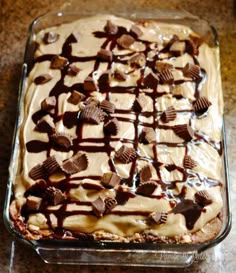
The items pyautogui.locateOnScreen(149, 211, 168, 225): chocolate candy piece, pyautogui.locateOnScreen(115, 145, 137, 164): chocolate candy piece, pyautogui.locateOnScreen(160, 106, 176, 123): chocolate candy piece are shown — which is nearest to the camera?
pyautogui.locateOnScreen(149, 211, 168, 225): chocolate candy piece

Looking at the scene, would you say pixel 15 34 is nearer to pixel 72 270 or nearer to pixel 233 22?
pixel 233 22

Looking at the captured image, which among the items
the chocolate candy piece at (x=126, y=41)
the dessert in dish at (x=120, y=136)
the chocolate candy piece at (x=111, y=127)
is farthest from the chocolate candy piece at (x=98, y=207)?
the chocolate candy piece at (x=126, y=41)

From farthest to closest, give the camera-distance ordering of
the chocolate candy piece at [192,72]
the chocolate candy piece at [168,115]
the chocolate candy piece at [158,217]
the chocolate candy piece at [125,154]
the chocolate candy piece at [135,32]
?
1. the chocolate candy piece at [135,32]
2. the chocolate candy piece at [192,72]
3. the chocolate candy piece at [168,115]
4. the chocolate candy piece at [125,154]
5. the chocolate candy piece at [158,217]

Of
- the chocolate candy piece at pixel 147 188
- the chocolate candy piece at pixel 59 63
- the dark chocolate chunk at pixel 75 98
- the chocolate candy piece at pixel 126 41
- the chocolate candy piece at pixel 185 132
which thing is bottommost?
the chocolate candy piece at pixel 147 188

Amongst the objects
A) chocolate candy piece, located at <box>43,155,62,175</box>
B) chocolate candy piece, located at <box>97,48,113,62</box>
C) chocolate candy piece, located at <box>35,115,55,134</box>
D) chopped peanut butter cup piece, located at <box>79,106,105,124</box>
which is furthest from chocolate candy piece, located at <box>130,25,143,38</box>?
chocolate candy piece, located at <box>43,155,62,175</box>

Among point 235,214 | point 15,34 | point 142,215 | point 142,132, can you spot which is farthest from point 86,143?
point 15,34

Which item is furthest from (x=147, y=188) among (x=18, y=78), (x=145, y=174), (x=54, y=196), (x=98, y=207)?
(x=18, y=78)

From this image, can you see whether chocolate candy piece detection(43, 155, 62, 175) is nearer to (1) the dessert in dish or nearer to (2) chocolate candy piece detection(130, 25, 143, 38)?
(1) the dessert in dish

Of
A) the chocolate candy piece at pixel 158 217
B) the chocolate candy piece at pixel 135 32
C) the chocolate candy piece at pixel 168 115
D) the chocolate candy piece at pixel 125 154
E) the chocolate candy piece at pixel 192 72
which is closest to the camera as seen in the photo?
the chocolate candy piece at pixel 158 217

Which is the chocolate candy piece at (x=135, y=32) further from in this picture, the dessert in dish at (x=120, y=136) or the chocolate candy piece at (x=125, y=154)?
the chocolate candy piece at (x=125, y=154)
